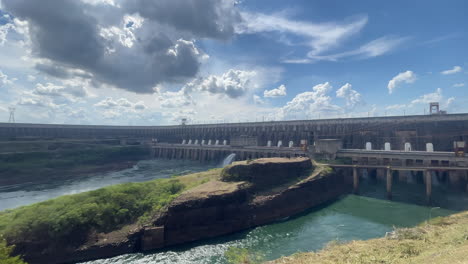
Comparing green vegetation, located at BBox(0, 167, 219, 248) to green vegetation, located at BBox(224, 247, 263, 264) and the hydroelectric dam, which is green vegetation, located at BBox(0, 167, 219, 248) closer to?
green vegetation, located at BBox(224, 247, 263, 264)

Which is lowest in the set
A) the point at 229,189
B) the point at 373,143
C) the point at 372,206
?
the point at 372,206

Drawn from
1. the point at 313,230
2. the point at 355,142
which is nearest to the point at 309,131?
the point at 355,142

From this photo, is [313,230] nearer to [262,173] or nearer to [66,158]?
[262,173]

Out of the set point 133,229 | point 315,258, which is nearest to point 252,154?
point 133,229

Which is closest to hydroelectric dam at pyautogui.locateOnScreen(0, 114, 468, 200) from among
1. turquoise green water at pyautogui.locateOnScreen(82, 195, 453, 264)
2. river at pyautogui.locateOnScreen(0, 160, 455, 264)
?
river at pyautogui.locateOnScreen(0, 160, 455, 264)

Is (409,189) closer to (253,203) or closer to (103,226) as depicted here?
(253,203)

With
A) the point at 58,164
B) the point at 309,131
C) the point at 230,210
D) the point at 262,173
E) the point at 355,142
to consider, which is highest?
the point at 309,131
